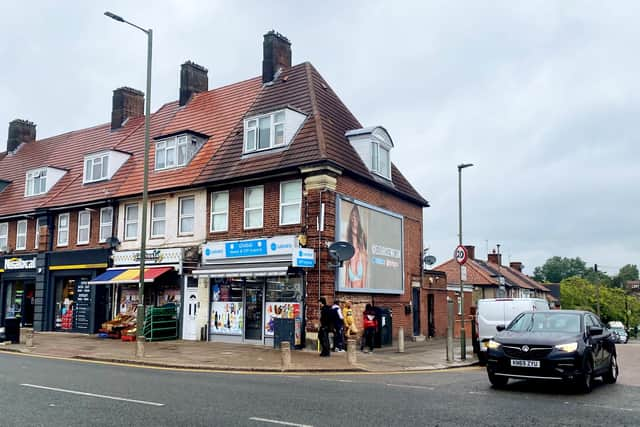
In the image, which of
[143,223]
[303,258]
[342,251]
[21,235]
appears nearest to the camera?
[143,223]

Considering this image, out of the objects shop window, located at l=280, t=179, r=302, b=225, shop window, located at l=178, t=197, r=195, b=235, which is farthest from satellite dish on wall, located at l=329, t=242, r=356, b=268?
shop window, located at l=178, t=197, r=195, b=235

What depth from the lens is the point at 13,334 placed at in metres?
21.1

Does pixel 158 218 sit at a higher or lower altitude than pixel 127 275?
higher

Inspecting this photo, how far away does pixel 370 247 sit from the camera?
23.0 m

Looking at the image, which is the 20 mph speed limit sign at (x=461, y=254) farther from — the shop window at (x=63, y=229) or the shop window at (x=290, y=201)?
the shop window at (x=63, y=229)

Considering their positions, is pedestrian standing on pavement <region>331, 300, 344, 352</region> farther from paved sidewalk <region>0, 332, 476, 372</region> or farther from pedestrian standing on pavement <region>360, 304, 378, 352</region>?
pedestrian standing on pavement <region>360, 304, 378, 352</region>

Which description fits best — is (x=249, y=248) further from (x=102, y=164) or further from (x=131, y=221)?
(x=102, y=164)

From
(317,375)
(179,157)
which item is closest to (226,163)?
(179,157)

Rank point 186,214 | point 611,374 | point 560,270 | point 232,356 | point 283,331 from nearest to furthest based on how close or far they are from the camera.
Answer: point 611,374, point 232,356, point 283,331, point 186,214, point 560,270

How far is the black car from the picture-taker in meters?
10.8

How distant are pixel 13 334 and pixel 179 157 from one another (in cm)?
914

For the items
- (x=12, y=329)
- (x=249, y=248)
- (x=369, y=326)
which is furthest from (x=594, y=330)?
(x=12, y=329)

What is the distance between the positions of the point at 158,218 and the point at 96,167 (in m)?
5.82

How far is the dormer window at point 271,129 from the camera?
22.0 metres
